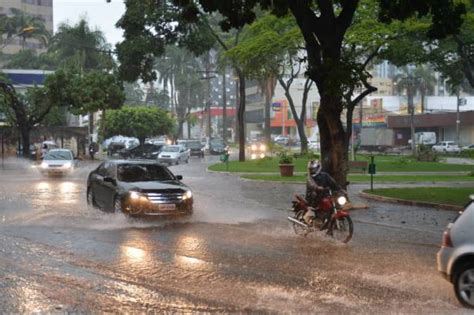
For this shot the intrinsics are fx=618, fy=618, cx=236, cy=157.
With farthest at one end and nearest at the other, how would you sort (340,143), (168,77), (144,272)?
(168,77)
(340,143)
(144,272)

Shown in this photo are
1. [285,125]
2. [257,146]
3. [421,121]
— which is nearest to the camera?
[257,146]

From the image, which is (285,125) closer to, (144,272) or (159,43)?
(159,43)

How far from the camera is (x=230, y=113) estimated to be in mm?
137000

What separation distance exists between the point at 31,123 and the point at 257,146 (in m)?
22.1

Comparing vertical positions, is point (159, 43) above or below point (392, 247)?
above

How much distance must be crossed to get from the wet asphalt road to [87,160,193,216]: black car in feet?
1.10

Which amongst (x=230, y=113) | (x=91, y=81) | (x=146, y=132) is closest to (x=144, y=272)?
(x=91, y=81)

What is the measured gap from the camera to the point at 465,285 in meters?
7.07

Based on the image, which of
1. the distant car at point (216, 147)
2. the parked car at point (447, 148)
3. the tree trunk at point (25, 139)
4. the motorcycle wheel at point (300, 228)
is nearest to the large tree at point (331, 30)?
the motorcycle wheel at point (300, 228)

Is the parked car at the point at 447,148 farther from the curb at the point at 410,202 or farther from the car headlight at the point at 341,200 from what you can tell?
the car headlight at the point at 341,200

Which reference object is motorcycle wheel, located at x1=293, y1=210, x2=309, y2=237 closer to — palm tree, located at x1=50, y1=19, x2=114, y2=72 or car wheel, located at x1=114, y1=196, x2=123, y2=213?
car wheel, located at x1=114, y1=196, x2=123, y2=213

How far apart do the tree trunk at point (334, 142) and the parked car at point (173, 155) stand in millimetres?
30185

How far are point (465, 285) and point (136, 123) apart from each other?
60447 millimetres

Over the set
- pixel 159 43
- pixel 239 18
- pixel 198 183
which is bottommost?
pixel 198 183
